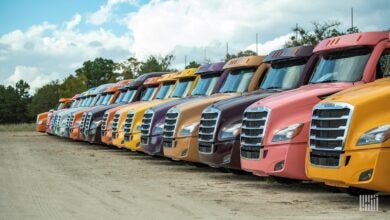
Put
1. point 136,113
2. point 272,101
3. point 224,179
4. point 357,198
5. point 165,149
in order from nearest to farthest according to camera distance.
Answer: point 357,198 < point 272,101 < point 224,179 < point 165,149 < point 136,113

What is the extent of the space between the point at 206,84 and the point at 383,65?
739 cm

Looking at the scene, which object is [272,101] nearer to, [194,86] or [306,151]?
[306,151]

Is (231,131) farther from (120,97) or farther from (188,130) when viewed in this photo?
(120,97)

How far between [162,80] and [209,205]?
12507 mm

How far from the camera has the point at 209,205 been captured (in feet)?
30.4

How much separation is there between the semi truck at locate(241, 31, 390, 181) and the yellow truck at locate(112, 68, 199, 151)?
24.3 feet

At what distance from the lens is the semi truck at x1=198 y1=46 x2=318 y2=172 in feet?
41.5

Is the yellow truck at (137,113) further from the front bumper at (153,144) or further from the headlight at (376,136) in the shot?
the headlight at (376,136)

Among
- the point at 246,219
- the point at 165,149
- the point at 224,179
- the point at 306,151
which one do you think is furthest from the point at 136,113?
the point at 246,219

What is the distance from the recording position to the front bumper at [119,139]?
19.8m

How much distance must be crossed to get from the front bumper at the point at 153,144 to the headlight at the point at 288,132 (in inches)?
231

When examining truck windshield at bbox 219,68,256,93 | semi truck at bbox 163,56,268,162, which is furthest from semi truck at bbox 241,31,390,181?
truck windshield at bbox 219,68,256,93

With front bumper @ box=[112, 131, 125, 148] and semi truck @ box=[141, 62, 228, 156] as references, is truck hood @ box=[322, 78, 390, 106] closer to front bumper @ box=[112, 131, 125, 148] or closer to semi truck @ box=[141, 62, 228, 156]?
semi truck @ box=[141, 62, 228, 156]

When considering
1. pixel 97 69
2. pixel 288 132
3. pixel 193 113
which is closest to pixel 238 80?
pixel 193 113
